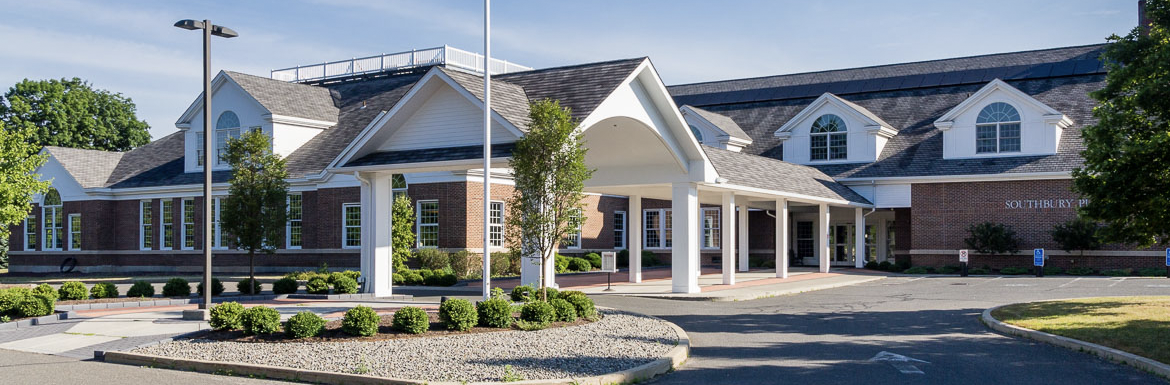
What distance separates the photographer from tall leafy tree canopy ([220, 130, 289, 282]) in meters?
23.3

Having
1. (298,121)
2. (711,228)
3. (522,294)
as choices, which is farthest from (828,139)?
(522,294)

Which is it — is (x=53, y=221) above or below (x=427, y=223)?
above

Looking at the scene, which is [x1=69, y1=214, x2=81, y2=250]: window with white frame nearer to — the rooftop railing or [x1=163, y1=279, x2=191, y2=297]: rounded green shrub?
the rooftop railing

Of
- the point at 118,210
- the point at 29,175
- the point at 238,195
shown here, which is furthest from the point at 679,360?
the point at 118,210

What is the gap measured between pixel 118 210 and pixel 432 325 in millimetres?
31904

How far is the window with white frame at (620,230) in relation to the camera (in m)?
42.9

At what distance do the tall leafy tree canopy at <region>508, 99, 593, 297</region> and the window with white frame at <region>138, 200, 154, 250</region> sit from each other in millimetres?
28241

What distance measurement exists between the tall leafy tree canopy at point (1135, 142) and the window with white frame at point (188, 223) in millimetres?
33089

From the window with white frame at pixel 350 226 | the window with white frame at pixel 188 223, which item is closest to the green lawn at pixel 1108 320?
the window with white frame at pixel 350 226

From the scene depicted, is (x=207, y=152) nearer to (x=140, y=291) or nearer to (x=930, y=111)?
(x=140, y=291)

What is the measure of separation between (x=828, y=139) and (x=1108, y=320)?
23179mm

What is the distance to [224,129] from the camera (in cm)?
3788

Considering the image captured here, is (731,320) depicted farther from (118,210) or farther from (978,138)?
(118,210)

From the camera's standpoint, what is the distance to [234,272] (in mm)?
37812
